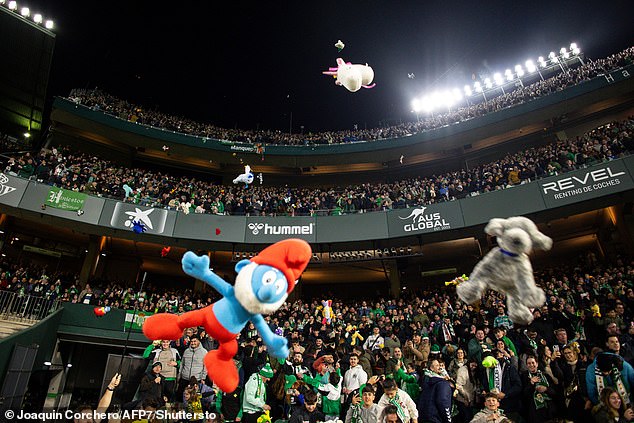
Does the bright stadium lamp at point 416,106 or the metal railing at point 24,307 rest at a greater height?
the bright stadium lamp at point 416,106

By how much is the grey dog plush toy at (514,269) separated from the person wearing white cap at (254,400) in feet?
15.0

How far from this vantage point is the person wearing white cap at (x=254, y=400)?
22.1ft

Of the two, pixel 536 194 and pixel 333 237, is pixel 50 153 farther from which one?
pixel 536 194

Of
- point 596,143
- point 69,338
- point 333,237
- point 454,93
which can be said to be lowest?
point 69,338

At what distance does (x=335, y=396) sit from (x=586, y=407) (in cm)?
368

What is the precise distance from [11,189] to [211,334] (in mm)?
15647

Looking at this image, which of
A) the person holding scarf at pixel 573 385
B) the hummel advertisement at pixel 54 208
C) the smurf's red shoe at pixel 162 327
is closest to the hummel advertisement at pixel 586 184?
the person holding scarf at pixel 573 385

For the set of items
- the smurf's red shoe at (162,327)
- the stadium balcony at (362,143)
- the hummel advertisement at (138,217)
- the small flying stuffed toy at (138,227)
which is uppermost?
the stadium balcony at (362,143)

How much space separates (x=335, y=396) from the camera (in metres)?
6.92

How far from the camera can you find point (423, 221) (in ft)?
51.8

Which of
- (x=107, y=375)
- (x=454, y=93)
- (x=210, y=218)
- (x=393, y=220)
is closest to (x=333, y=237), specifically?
(x=393, y=220)

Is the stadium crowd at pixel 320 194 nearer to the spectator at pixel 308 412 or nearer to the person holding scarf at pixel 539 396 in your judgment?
the person holding scarf at pixel 539 396

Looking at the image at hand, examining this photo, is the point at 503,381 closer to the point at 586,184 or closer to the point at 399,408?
the point at 399,408

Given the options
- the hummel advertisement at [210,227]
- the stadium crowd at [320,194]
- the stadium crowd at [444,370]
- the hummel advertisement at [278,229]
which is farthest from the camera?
the hummel advertisement at [278,229]
